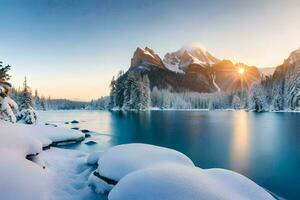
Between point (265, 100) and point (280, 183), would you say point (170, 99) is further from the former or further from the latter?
point (280, 183)

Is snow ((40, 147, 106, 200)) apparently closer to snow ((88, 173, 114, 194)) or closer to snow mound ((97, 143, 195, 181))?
snow ((88, 173, 114, 194))

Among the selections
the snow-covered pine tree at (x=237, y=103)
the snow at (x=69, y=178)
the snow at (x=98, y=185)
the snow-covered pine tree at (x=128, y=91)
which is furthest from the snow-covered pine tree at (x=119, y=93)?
the snow at (x=98, y=185)

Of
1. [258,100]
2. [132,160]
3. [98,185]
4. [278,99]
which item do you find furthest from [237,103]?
[98,185]

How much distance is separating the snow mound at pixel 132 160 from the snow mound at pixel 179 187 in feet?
8.31

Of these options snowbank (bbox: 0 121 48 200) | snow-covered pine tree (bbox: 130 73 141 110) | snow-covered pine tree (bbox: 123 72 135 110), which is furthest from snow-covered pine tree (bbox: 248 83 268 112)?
snowbank (bbox: 0 121 48 200)

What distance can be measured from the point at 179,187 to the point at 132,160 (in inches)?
191

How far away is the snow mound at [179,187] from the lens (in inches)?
333

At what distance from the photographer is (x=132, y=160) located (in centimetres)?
1313

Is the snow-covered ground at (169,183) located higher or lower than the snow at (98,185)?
higher

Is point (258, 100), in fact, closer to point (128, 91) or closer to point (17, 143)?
point (128, 91)

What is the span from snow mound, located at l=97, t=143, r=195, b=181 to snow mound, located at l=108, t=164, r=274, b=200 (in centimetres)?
253

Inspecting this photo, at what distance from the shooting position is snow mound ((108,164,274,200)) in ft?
27.8

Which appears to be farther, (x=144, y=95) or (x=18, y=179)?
(x=144, y=95)

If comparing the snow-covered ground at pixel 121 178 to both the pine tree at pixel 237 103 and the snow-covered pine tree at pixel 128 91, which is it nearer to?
the snow-covered pine tree at pixel 128 91
